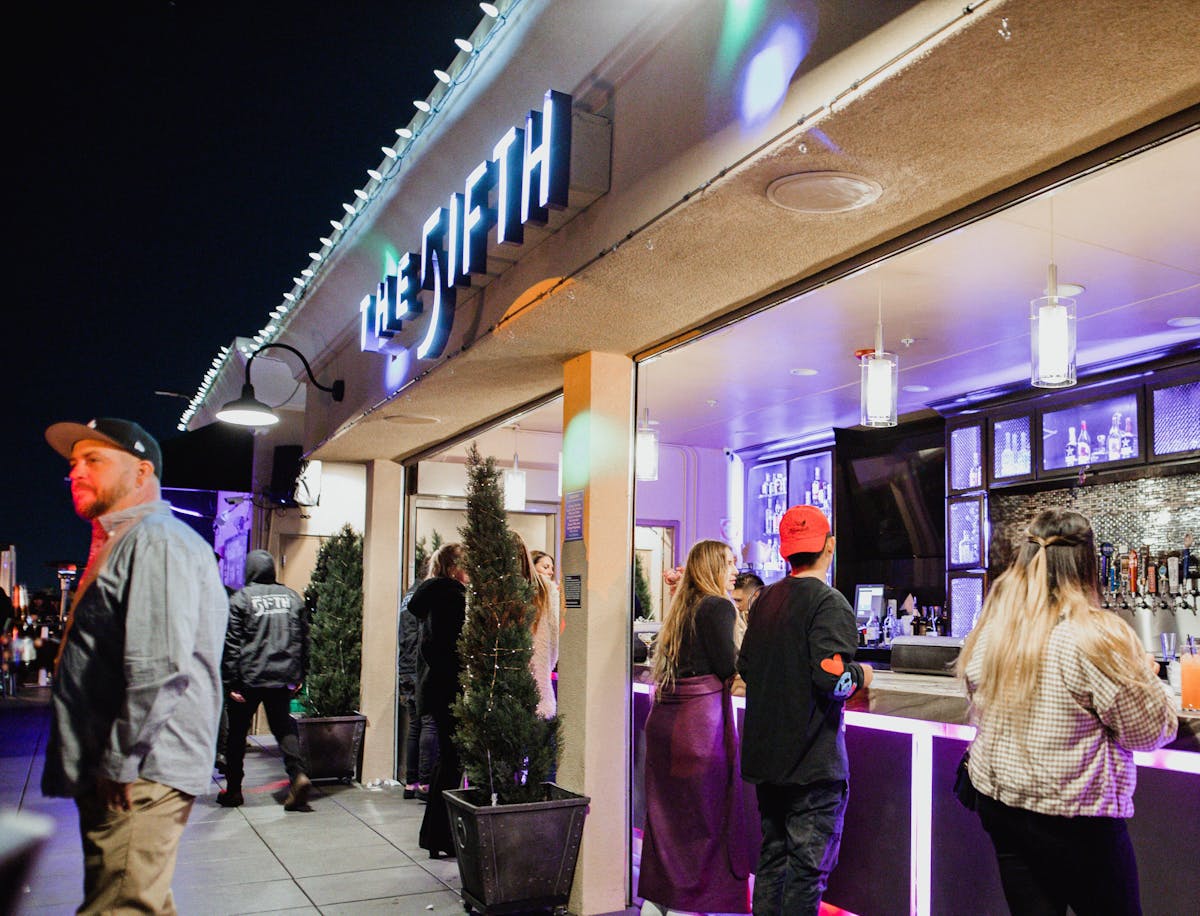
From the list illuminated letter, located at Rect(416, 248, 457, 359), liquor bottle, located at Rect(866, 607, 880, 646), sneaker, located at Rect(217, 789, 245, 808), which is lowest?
sneaker, located at Rect(217, 789, 245, 808)

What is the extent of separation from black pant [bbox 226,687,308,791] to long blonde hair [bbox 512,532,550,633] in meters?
2.39

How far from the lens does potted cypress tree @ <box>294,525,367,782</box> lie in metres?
8.25

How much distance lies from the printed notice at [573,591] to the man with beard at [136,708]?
2.54m

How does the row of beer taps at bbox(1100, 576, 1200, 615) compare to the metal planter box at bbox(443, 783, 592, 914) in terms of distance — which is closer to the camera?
the metal planter box at bbox(443, 783, 592, 914)

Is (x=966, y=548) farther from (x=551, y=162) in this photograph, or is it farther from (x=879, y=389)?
(x=551, y=162)

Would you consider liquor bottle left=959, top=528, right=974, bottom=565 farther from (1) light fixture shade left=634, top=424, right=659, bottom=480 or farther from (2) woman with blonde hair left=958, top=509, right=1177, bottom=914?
(2) woman with blonde hair left=958, top=509, right=1177, bottom=914

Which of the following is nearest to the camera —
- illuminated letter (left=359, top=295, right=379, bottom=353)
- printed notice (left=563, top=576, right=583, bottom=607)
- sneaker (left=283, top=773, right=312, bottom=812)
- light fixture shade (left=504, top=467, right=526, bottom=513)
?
printed notice (left=563, top=576, right=583, bottom=607)

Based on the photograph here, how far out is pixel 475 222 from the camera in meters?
5.22

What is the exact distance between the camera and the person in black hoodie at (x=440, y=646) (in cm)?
607

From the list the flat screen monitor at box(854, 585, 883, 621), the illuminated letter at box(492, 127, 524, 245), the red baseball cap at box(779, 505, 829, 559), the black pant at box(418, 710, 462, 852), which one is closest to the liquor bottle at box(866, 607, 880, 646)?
the flat screen monitor at box(854, 585, 883, 621)

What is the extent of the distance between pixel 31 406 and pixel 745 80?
49313mm

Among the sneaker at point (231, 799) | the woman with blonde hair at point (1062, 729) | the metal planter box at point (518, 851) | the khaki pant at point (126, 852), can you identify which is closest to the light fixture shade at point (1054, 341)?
the woman with blonde hair at point (1062, 729)

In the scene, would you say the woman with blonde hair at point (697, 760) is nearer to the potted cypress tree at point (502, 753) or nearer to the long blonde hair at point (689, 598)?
the long blonde hair at point (689, 598)

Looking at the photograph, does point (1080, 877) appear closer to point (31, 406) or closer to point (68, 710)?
point (68, 710)
